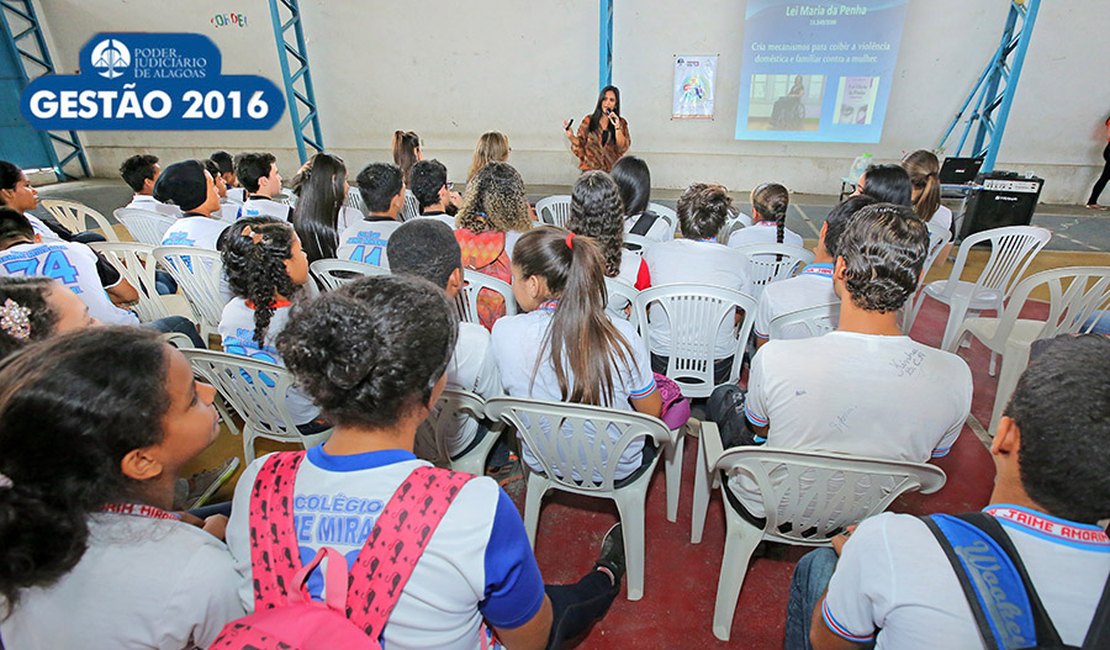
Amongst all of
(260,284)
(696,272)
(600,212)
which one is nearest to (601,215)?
(600,212)

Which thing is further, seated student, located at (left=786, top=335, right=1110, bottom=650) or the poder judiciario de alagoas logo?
the poder judiciario de alagoas logo

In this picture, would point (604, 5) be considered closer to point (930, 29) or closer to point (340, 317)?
point (930, 29)

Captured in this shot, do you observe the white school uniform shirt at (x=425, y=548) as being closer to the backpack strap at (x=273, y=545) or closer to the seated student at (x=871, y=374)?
the backpack strap at (x=273, y=545)

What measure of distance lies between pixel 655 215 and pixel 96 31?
413 inches

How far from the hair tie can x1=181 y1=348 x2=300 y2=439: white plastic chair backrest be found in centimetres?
37

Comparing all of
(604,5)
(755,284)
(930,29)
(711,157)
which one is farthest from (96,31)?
(930,29)

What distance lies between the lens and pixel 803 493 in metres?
1.37

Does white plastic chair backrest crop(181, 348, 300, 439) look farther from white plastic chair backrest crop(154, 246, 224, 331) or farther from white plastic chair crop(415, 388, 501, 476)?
white plastic chair backrest crop(154, 246, 224, 331)

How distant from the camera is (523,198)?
272 centimetres

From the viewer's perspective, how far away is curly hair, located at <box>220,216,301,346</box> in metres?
1.88

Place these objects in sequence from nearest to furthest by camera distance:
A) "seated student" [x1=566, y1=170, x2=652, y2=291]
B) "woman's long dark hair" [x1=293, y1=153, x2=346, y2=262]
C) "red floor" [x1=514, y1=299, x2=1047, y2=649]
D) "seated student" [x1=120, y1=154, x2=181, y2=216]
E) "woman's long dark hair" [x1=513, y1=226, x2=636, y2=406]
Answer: "woman's long dark hair" [x1=513, y1=226, x2=636, y2=406] → "red floor" [x1=514, y1=299, x2=1047, y2=649] → "seated student" [x1=566, y1=170, x2=652, y2=291] → "woman's long dark hair" [x1=293, y1=153, x2=346, y2=262] → "seated student" [x1=120, y1=154, x2=181, y2=216]

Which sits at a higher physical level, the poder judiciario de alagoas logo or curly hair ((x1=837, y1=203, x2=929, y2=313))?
the poder judiciario de alagoas logo

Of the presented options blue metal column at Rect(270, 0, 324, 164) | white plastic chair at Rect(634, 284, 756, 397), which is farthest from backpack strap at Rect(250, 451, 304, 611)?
blue metal column at Rect(270, 0, 324, 164)

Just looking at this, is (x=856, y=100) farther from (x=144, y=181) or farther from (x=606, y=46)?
(x=144, y=181)
